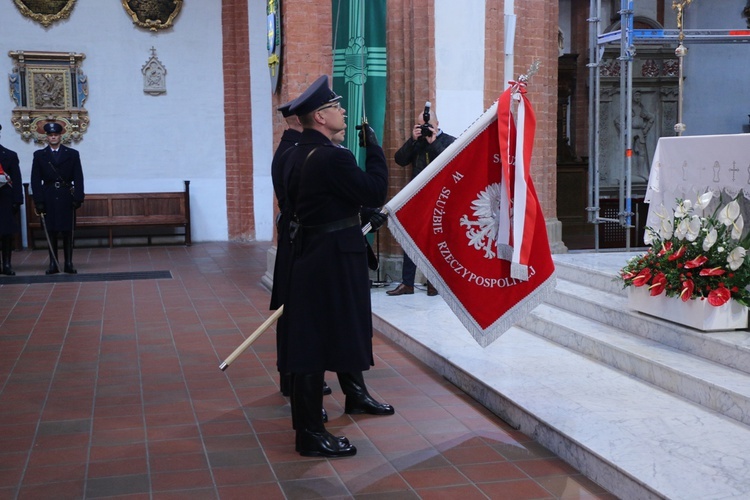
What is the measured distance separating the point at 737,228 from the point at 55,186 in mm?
7756

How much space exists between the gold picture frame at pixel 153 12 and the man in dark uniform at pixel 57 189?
353 centimetres

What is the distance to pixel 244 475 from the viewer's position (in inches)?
147

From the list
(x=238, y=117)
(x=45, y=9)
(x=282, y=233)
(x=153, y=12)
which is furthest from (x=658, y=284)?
(x=45, y=9)

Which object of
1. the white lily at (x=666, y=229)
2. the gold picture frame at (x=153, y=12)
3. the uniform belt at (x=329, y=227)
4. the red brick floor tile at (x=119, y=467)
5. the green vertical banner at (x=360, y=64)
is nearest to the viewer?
the red brick floor tile at (x=119, y=467)

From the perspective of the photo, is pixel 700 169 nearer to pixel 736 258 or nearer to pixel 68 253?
pixel 736 258

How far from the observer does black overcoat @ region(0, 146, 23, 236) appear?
993 centimetres

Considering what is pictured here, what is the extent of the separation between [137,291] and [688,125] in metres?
9.29

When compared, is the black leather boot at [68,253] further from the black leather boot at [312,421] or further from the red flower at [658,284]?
the red flower at [658,284]

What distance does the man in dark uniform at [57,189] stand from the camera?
10.0 metres

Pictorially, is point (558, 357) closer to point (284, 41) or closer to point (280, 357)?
point (280, 357)

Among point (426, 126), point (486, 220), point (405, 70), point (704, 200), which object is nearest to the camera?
point (486, 220)

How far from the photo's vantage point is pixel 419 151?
7.50 meters

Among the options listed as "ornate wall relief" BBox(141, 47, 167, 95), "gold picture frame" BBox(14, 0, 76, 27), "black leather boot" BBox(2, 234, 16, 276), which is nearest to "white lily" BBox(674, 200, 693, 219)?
"black leather boot" BBox(2, 234, 16, 276)

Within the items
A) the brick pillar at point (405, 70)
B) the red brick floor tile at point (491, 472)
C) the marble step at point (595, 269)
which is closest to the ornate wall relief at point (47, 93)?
the brick pillar at point (405, 70)
